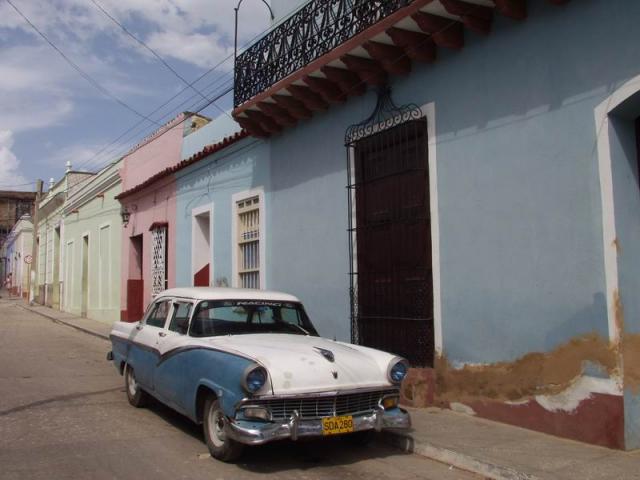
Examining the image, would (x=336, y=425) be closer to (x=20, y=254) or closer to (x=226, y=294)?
(x=226, y=294)

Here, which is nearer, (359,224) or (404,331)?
(404,331)

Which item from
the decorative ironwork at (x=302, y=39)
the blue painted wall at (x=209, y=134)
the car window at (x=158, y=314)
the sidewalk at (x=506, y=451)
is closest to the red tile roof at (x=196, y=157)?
the blue painted wall at (x=209, y=134)

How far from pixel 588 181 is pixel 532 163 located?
68cm

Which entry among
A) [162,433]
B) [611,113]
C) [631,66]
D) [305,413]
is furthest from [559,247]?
[162,433]

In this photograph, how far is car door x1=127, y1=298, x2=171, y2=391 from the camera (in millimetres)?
6762

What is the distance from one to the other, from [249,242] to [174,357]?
19.1ft

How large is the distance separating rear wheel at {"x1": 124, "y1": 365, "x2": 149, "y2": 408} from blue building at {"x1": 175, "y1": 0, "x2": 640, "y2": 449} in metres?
2.91

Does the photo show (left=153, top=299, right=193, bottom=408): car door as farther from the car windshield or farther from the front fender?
the car windshield

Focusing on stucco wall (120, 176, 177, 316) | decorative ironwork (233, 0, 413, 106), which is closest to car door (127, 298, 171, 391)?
decorative ironwork (233, 0, 413, 106)

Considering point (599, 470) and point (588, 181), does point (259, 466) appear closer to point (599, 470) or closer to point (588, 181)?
point (599, 470)

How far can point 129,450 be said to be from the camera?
18.3 feet

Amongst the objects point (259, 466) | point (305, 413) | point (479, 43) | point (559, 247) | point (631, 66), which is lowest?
point (259, 466)

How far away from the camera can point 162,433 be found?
6270mm

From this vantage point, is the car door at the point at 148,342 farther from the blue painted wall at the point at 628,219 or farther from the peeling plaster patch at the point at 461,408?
the blue painted wall at the point at 628,219
